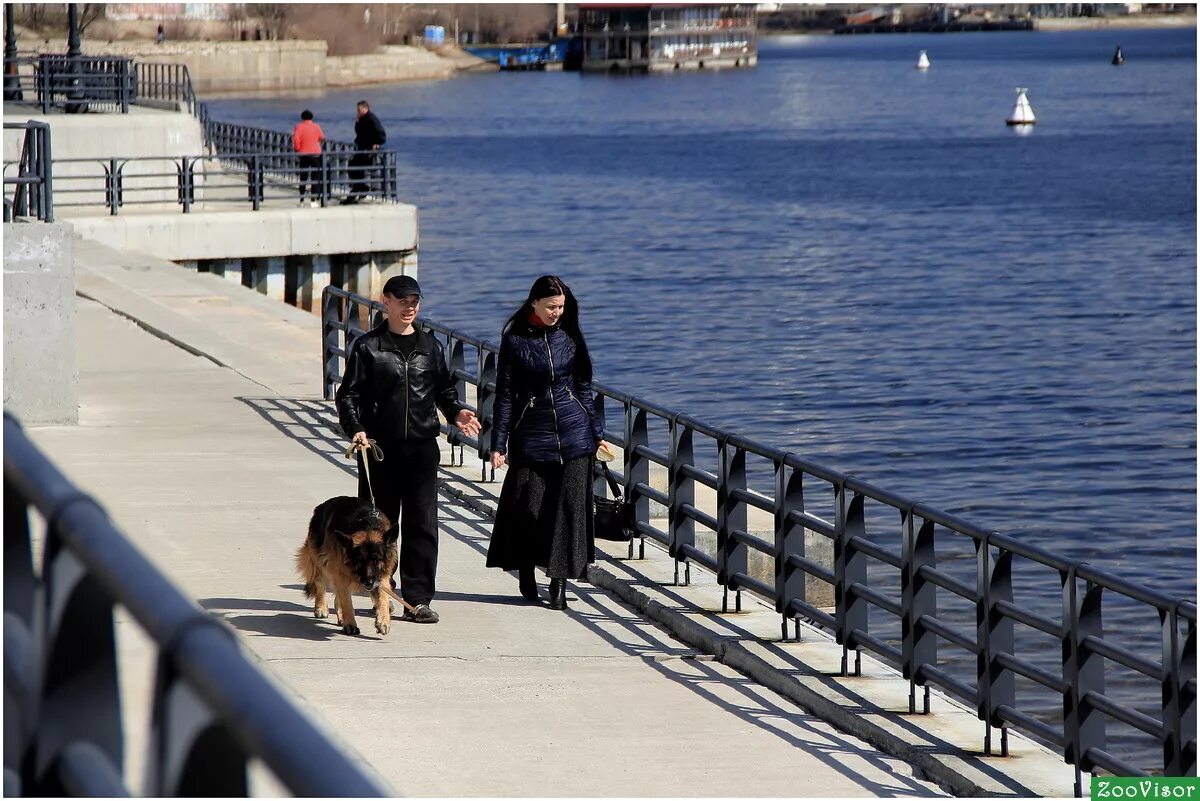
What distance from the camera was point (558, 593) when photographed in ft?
30.1

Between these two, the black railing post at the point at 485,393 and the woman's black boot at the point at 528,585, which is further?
the black railing post at the point at 485,393

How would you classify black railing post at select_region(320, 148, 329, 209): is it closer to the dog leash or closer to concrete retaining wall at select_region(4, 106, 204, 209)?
concrete retaining wall at select_region(4, 106, 204, 209)

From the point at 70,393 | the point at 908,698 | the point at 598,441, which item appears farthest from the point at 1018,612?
the point at 70,393

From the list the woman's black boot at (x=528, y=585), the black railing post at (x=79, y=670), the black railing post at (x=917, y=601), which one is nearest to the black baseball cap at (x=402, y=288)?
the woman's black boot at (x=528, y=585)

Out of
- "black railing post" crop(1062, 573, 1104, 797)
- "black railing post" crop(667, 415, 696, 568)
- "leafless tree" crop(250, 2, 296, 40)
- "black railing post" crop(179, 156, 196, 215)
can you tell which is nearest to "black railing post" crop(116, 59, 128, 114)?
"black railing post" crop(179, 156, 196, 215)

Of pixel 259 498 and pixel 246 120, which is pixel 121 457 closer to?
pixel 259 498

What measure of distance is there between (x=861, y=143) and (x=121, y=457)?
75596 millimetres

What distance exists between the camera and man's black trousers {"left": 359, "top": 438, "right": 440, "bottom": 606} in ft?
28.6

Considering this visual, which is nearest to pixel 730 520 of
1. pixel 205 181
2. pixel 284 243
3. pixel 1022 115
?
pixel 284 243

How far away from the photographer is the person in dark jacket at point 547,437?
348 inches

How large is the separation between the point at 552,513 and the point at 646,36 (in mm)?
186903

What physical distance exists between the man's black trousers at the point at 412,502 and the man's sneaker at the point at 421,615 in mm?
38

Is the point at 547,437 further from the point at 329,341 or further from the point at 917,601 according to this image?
the point at 329,341

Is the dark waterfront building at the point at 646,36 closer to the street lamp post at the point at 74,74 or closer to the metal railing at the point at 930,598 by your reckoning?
the street lamp post at the point at 74,74
